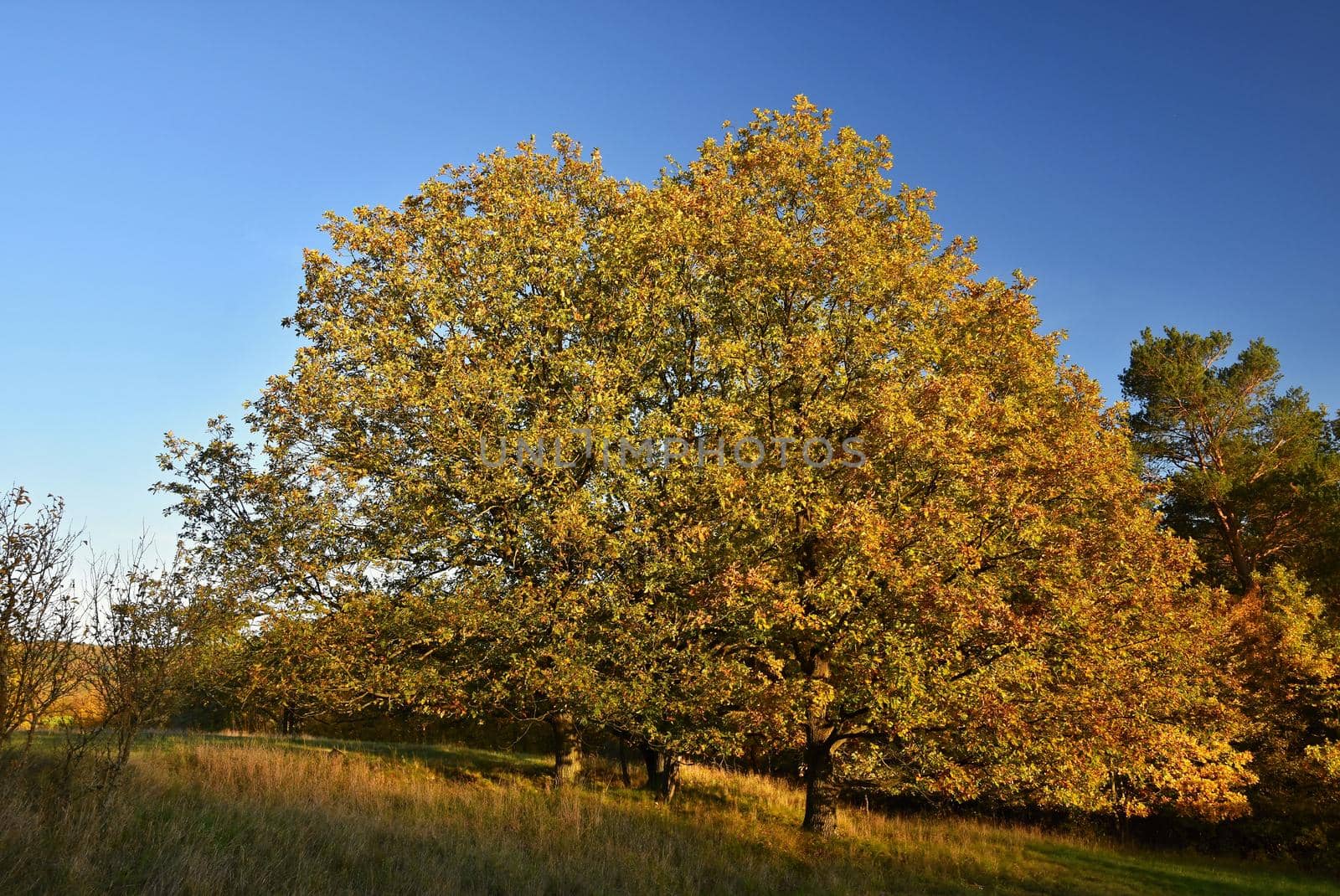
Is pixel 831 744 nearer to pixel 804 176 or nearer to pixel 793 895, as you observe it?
pixel 793 895

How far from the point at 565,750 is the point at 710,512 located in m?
9.03

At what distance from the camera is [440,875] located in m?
11.2

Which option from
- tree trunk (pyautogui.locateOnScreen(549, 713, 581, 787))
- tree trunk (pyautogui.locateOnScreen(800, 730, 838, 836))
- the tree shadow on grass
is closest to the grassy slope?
the tree shadow on grass

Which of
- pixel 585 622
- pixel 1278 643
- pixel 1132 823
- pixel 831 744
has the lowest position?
pixel 1132 823

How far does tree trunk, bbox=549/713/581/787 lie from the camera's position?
69.4ft

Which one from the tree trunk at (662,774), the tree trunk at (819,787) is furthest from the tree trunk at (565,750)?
the tree trunk at (819,787)

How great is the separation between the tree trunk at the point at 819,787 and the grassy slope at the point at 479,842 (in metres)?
0.75

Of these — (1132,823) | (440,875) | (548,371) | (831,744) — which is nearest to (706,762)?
(831,744)

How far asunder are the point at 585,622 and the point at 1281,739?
24.3 meters

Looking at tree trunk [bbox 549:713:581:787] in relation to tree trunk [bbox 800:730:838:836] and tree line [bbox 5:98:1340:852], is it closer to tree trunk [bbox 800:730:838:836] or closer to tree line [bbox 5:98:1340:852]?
tree line [bbox 5:98:1340:852]

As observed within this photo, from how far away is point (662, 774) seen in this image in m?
23.3

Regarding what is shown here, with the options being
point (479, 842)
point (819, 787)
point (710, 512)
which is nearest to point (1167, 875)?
point (819, 787)

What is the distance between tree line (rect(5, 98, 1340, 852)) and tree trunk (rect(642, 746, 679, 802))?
0.57 ft

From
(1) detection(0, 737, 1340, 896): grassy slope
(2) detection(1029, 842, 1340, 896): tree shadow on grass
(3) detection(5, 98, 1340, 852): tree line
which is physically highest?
(3) detection(5, 98, 1340, 852): tree line
